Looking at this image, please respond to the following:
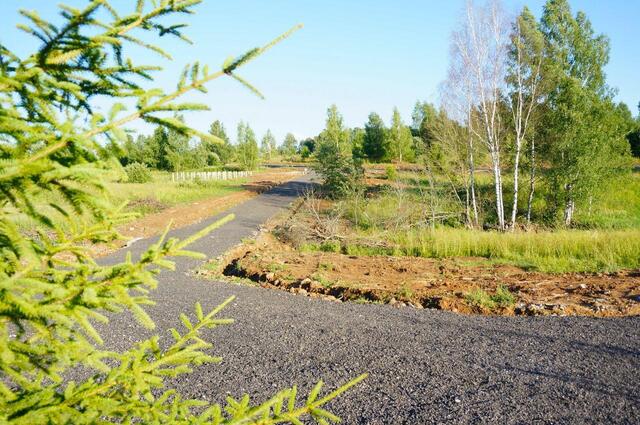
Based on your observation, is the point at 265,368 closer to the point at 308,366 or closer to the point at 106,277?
the point at 308,366

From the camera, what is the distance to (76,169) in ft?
4.14

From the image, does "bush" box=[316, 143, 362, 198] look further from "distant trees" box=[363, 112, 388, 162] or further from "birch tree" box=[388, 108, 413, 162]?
"distant trees" box=[363, 112, 388, 162]

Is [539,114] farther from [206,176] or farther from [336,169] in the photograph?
[206,176]

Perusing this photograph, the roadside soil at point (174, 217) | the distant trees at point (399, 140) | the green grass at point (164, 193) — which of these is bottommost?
the roadside soil at point (174, 217)

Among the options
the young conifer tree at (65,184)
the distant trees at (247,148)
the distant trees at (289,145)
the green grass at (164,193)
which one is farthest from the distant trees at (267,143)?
the young conifer tree at (65,184)

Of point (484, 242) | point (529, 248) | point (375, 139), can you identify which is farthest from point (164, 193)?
point (375, 139)

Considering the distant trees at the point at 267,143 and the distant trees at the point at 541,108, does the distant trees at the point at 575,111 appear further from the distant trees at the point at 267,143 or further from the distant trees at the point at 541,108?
the distant trees at the point at 267,143

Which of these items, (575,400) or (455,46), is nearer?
(575,400)

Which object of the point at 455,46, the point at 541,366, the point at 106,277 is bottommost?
the point at 541,366

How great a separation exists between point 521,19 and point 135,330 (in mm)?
17048

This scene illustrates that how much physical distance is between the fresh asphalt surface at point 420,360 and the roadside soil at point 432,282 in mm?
495

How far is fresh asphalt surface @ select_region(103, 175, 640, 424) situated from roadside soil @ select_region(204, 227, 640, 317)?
0.49m

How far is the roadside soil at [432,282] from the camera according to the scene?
732 cm

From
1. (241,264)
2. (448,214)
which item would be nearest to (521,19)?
(448,214)
